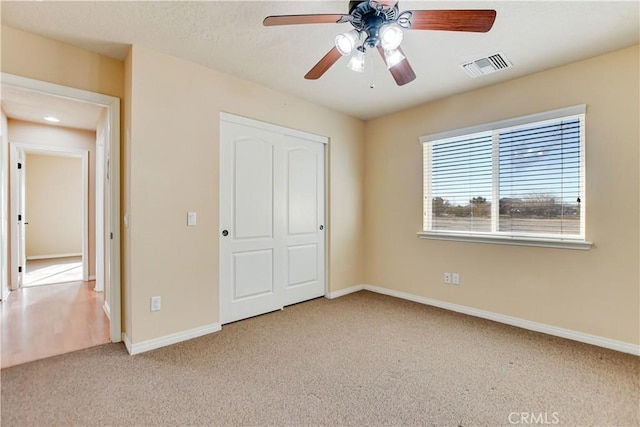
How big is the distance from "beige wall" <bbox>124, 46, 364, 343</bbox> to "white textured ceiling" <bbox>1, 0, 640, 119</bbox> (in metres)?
0.22

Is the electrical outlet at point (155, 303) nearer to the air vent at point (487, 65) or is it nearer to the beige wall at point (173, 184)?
the beige wall at point (173, 184)

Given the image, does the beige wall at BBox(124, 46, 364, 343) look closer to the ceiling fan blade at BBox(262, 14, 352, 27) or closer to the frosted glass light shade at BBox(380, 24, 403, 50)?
the ceiling fan blade at BBox(262, 14, 352, 27)

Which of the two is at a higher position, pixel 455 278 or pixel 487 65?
pixel 487 65

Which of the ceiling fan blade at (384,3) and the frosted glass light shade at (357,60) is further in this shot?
the frosted glass light shade at (357,60)

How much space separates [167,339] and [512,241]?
3352mm

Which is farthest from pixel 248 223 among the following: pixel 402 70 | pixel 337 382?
pixel 402 70

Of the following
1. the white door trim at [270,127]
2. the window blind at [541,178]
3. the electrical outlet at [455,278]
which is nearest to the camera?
the window blind at [541,178]

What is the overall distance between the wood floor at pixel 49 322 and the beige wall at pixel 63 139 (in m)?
1.01

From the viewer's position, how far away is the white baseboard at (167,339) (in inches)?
95.5

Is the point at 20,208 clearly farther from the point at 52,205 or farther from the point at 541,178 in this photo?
the point at 541,178

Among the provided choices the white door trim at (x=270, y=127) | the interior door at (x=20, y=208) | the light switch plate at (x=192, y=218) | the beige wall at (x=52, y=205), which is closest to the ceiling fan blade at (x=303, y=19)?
the white door trim at (x=270, y=127)

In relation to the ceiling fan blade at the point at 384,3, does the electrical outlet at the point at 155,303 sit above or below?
below

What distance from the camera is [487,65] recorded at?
2736 millimetres

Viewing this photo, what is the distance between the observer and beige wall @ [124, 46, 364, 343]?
8.05 feet
